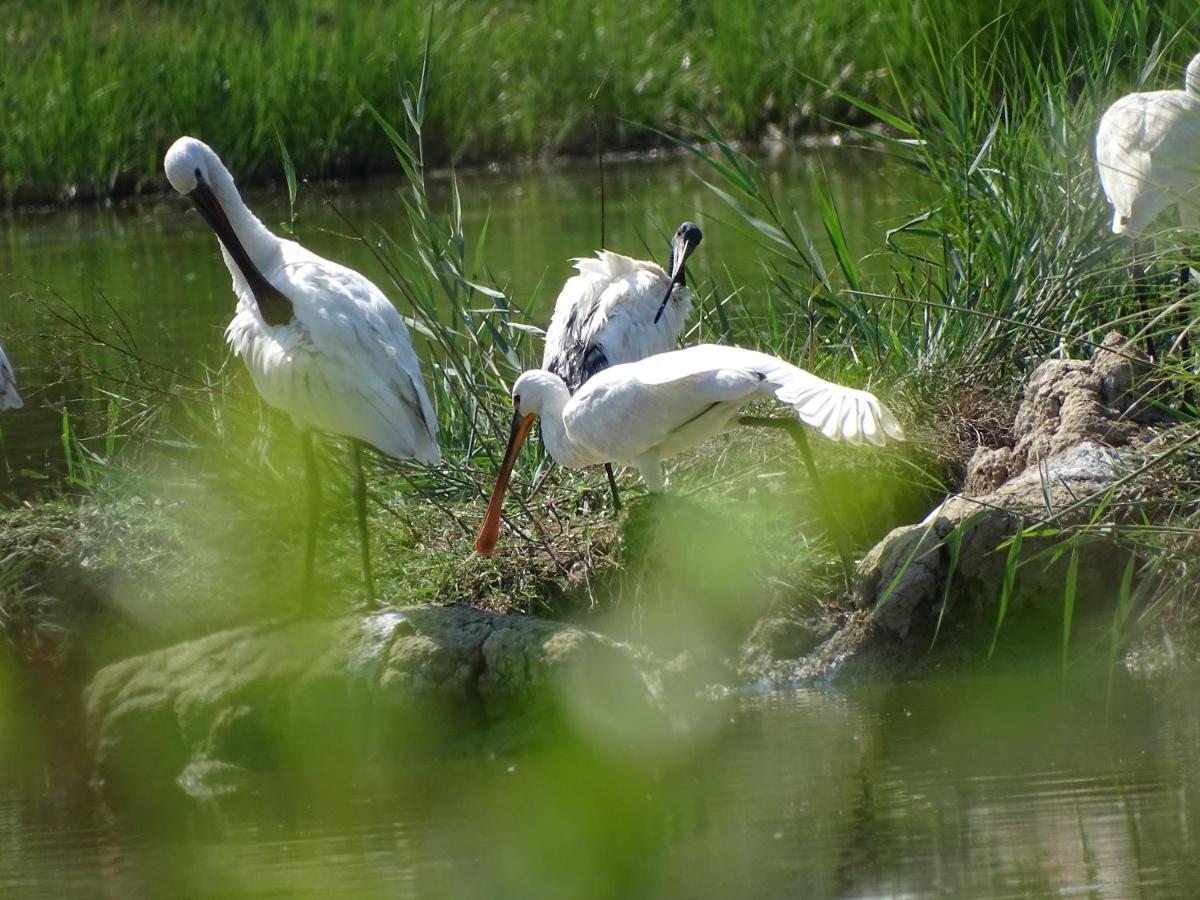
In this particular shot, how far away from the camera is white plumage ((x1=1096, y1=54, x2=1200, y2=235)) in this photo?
A: 7.74m

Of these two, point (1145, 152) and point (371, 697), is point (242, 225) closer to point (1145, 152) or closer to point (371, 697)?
point (371, 697)

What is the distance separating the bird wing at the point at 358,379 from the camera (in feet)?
22.7

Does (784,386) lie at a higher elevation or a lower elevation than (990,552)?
higher

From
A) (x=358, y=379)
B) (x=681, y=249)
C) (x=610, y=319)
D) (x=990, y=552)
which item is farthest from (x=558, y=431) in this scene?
(x=990, y=552)

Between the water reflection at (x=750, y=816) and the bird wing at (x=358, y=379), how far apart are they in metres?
1.21

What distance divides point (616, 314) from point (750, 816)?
3176 millimetres

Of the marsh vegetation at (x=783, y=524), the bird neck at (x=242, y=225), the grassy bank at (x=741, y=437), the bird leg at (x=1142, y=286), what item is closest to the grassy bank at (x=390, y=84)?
the marsh vegetation at (x=783, y=524)

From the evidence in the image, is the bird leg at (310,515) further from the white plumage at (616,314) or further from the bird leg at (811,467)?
the bird leg at (811,467)

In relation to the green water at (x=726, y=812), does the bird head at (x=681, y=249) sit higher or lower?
higher

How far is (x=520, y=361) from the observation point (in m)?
8.81

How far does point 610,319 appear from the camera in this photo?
810 cm

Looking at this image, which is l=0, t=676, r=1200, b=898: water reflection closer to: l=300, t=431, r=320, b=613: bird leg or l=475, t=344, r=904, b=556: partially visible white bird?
l=475, t=344, r=904, b=556: partially visible white bird

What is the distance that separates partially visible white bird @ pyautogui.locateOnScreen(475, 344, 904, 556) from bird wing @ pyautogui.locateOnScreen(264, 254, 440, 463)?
471 millimetres

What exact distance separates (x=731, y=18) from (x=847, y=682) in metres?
14.1
